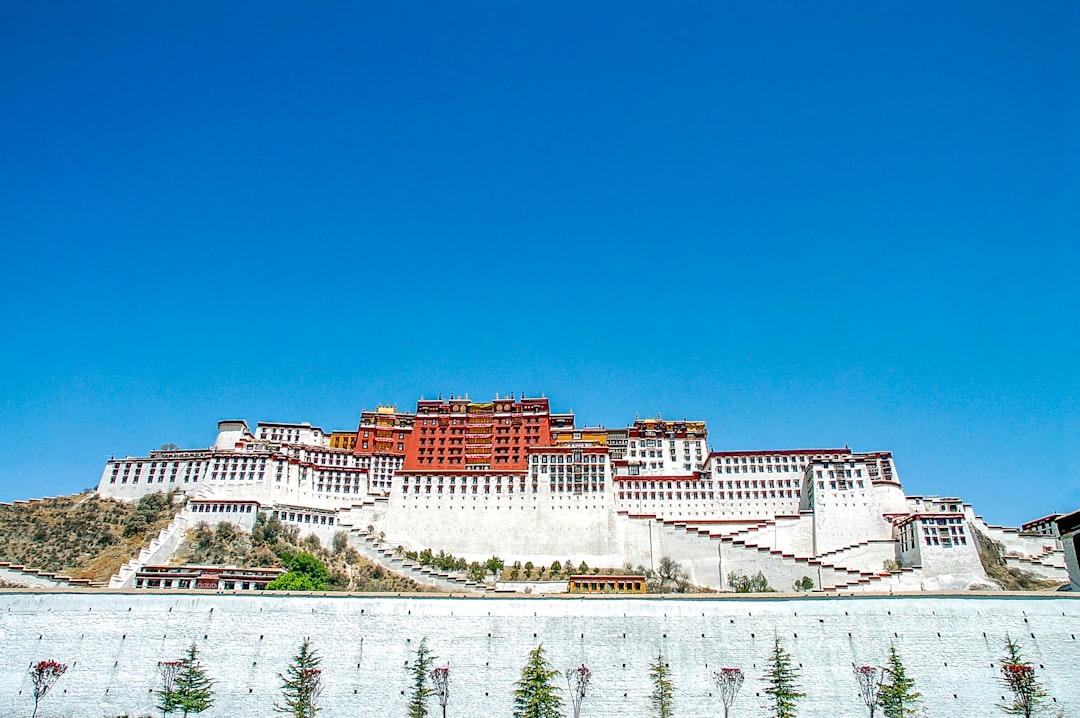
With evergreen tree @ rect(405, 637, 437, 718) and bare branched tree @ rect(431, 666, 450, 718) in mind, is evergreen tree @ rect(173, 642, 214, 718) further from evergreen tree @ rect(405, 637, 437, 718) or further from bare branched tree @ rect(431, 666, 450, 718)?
bare branched tree @ rect(431, 666, 450, 718)

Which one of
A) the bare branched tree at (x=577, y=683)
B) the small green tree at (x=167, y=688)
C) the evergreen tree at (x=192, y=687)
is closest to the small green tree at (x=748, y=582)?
the bare branched tree at (x=577, y=683)

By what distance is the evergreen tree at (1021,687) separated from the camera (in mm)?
42406

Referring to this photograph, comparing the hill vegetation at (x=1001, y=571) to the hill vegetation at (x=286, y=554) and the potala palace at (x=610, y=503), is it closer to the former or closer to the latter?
the potala palace at (x=610, y=503)

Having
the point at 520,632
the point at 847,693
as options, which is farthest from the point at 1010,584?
the point at 520,632

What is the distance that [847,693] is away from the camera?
144 feet

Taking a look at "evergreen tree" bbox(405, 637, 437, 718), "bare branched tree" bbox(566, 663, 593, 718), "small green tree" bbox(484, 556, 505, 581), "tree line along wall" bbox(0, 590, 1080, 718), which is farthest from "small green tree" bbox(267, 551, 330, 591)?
"bare branched tree" bbox(566, 663, 593, 718)

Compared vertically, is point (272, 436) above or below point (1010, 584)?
above

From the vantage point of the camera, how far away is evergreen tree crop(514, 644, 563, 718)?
43.1m

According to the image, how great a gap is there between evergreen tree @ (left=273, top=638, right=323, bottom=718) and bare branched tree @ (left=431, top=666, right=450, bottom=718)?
6394 mm

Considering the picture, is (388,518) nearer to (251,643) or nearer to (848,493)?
(251,643)

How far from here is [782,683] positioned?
44.0 metres

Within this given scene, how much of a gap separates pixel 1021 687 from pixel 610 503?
150ft

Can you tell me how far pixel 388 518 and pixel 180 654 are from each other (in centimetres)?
3946

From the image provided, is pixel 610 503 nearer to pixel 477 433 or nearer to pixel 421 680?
pixel 477 433
